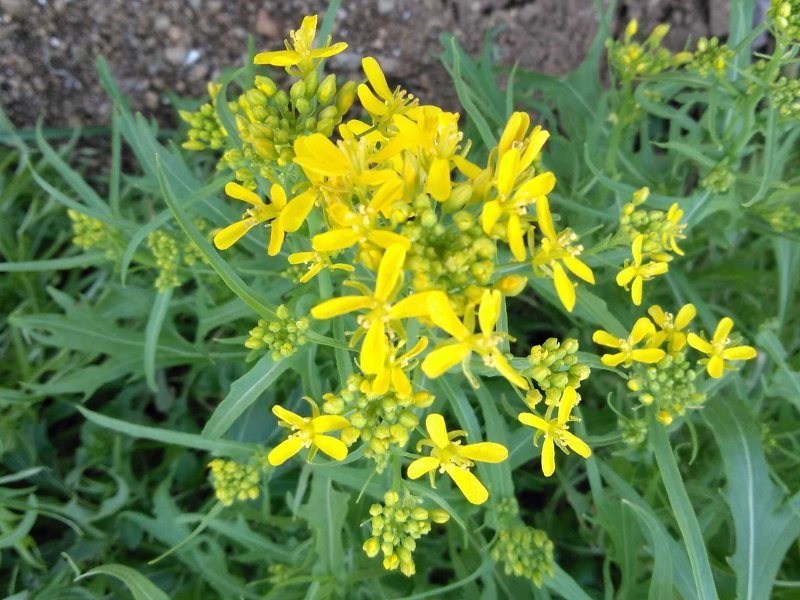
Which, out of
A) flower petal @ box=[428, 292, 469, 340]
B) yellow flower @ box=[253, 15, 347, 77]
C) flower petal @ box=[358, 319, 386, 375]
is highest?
yellow flower @ box=[253, 15, 347, 77]

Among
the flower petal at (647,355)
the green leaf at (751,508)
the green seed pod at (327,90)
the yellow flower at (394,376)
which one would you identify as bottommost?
the green leaf at (751,508)

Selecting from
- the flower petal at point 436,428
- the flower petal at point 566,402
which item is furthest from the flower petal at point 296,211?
the flower petal at point 566,402

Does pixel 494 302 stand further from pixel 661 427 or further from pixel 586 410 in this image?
pixel 586 410

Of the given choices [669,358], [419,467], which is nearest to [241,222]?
[419,467]

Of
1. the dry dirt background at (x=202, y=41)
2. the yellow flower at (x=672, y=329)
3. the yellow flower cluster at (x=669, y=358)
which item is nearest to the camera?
the yellow flower cluster at (x=669, y=358)

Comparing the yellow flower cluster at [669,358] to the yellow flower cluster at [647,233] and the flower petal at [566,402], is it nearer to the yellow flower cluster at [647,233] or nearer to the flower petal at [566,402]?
the yellow flower cluster at [647,233]

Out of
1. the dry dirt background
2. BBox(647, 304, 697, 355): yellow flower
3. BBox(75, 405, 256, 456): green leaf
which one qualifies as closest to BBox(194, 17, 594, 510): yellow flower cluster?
BBox(647, 304, 697, 355): yellow flower

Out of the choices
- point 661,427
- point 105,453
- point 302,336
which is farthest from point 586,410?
point 105,453

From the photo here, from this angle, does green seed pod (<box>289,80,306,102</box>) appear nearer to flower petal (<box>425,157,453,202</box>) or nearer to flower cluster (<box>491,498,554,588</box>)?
flower petal (<box>425,157,453,202</box>)
